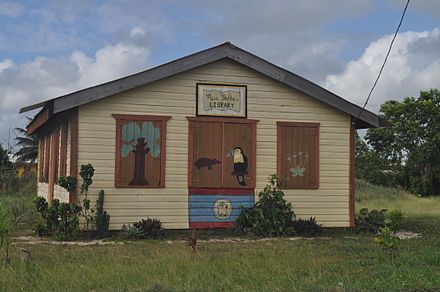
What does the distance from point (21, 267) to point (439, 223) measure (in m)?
12.0

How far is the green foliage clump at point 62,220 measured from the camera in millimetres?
13008

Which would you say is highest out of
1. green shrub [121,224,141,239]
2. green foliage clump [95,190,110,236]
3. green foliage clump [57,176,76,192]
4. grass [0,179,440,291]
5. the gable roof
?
the gable roof

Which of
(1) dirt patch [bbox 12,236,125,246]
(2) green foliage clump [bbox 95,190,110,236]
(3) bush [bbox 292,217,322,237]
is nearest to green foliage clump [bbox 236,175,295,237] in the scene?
(3) bush [bbox 292,217,322,237]

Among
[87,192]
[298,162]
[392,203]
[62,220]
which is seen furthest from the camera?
[392,203]

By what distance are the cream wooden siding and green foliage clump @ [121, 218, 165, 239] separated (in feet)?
1.36

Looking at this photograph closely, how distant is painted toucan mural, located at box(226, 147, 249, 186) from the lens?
1452cm

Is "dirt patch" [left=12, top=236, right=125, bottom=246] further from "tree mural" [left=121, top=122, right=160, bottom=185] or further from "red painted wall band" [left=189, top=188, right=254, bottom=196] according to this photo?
"red painted wall band" [left=189, top=188, right=254, bottom=196]

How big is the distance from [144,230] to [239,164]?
104 inches

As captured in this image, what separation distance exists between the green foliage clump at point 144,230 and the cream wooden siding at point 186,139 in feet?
1.36

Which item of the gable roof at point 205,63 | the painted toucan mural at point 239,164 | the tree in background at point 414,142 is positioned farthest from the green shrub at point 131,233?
the tree in background at point 414,142

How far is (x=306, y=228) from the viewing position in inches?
569

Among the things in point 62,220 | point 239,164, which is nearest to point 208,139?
point 239,164

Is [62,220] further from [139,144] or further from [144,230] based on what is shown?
[139,144]

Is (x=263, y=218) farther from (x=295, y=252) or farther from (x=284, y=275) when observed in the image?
(x=284, y=275)
